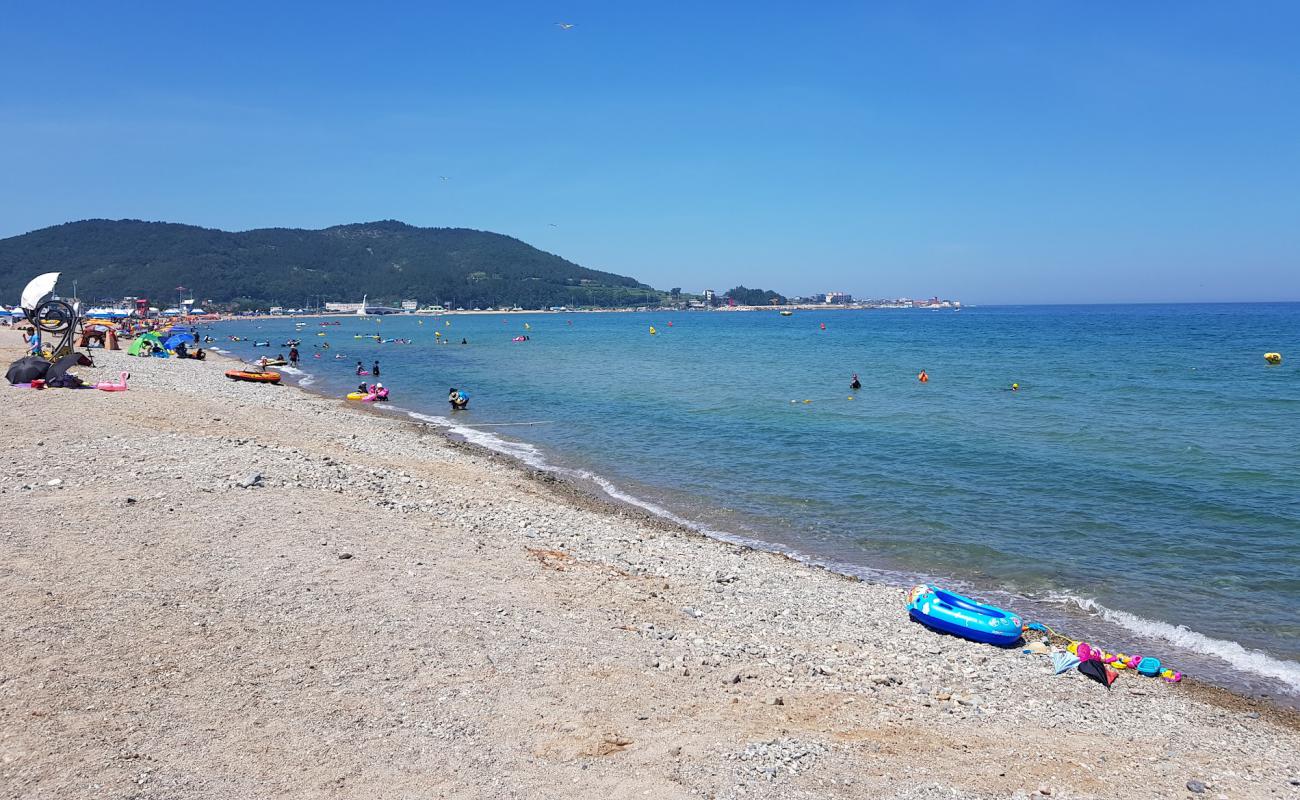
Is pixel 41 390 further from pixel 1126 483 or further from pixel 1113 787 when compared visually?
pixel 1126 483

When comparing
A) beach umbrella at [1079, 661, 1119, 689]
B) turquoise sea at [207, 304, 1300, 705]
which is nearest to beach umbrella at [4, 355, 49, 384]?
turquoise sea at [207, 304, 1300, 705]

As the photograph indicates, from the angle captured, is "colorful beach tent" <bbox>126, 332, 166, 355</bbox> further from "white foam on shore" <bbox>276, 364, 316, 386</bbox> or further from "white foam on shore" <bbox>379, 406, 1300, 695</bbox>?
"white foam on shore" <bbox>379, 406, 1300, 695</bbox>

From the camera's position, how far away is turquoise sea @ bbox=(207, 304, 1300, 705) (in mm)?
12688

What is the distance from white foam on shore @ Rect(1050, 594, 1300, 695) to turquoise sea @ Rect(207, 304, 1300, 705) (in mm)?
33

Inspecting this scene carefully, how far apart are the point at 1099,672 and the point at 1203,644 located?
258 centimetres

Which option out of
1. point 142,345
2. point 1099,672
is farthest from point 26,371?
point 142,345

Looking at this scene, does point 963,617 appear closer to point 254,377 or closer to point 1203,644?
Answer: point 1203,644

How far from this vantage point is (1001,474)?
2109cm

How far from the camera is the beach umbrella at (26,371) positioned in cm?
2359

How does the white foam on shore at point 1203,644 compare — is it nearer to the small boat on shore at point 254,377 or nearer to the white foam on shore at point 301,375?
the small boat on shore at point 254,377

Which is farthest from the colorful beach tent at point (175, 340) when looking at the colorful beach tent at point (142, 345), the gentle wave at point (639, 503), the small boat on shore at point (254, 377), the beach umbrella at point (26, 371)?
the beach umbrella at point (26, 371)

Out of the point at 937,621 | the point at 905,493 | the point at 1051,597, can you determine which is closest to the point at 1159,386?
the point at 905,493

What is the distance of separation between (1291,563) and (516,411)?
2580cm

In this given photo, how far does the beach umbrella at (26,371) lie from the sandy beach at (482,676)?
13066 mm
